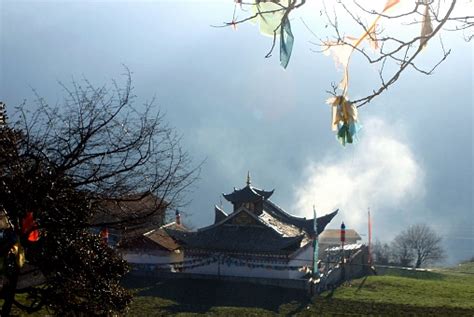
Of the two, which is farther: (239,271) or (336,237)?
(336,237)

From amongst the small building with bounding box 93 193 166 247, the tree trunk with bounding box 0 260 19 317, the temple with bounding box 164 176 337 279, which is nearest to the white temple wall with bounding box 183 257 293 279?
the temple with bounding box 164 176 337 279

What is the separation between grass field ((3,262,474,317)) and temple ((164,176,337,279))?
1189mm

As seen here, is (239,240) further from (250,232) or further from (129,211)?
(129,211)

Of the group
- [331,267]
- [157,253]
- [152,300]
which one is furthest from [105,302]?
[157,253]

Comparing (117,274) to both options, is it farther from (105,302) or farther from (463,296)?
(463,296)

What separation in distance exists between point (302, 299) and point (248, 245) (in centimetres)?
391

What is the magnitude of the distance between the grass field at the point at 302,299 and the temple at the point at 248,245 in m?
1.19

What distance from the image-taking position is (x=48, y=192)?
4.52 meters

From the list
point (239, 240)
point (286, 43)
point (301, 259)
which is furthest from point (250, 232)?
point (286, 43)

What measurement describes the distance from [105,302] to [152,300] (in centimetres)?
903

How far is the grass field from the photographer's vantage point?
42.8 ft

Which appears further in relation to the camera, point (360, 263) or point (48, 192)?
point (360, 263)

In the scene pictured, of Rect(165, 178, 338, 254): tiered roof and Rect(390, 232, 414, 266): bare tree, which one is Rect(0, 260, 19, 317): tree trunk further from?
Rect(390, 232, 414, 266): bare tree

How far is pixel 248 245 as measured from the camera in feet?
62.1
